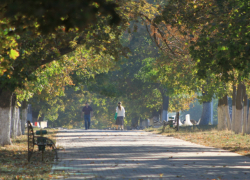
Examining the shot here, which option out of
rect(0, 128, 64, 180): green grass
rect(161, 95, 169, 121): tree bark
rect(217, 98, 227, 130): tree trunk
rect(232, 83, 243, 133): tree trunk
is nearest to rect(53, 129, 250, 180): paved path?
rect(0, 128, 64, 180): green grass

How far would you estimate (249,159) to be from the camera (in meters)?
12.4

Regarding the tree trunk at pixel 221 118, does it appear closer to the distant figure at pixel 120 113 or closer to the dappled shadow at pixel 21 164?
the distant figure at pixel 120 113

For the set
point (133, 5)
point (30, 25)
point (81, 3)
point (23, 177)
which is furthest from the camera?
point (133, 5)

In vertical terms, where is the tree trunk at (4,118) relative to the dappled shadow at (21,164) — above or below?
above

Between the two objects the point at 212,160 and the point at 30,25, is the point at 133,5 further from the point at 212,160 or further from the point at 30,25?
the point at 30,25

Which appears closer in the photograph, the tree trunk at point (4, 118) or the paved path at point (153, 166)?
the paved path at point (153, 166)

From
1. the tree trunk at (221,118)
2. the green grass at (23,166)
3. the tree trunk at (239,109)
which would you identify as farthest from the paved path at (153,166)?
the tree trunk at (221,118)

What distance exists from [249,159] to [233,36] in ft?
11.5

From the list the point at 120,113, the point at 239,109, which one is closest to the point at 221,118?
the point at 239,109

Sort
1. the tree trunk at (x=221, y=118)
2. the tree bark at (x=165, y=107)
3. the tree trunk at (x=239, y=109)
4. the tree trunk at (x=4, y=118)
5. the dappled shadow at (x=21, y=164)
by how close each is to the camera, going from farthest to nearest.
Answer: the tree bark at (x=165, y=107) → the tree trunk at (x=221, y=118) → the tree trunk at (x=239, y=109) → the tree trunk at (x=4, y=118) → the dappled shadow at (x=21, y=164)

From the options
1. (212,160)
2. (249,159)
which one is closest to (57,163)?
(212,160)

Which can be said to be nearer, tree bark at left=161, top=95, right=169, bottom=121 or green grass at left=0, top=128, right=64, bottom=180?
green grass at left=0, top=128, right=64, bottom=180

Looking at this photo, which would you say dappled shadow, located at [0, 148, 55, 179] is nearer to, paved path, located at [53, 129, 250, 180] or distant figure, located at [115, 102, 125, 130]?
paved path, located at [53, 129, 250, 180]

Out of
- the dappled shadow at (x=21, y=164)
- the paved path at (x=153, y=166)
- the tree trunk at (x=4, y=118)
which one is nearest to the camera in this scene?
the paved path at (x=153, y=166)
